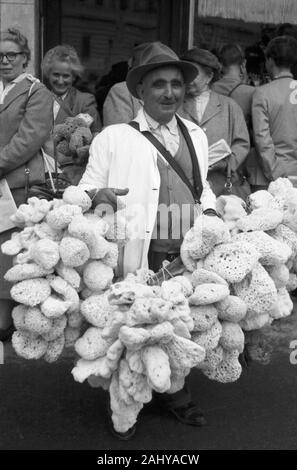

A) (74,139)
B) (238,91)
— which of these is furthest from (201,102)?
(74,139)

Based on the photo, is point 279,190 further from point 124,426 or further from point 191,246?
point 124,426

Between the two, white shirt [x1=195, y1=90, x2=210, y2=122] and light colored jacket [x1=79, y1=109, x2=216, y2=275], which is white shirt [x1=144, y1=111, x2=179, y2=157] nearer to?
light colored jacket [x1=79, y1=109, x2=216, y2=275]

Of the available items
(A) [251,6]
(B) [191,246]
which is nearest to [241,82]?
(A) [251,6]

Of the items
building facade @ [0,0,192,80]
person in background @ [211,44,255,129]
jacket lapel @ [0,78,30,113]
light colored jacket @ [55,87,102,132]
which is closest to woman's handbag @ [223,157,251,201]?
person in background @ [211,44,255,129]

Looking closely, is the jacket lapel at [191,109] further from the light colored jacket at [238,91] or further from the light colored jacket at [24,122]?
the light colored jacket at [24,122]

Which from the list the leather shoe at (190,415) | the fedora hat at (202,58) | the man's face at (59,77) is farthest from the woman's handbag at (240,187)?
the leather shoe at (190,415)

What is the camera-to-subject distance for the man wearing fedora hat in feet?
11.9

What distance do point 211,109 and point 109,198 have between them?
2197 millimetres

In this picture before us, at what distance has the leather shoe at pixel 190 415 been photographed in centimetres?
388

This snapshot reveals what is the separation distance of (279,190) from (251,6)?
3532mm

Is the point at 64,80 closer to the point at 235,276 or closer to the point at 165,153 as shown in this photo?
the point at 165,153

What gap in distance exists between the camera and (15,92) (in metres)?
4.73

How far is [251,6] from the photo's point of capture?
21.9 ft

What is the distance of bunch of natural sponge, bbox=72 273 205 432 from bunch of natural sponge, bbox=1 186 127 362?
8 centimetres
